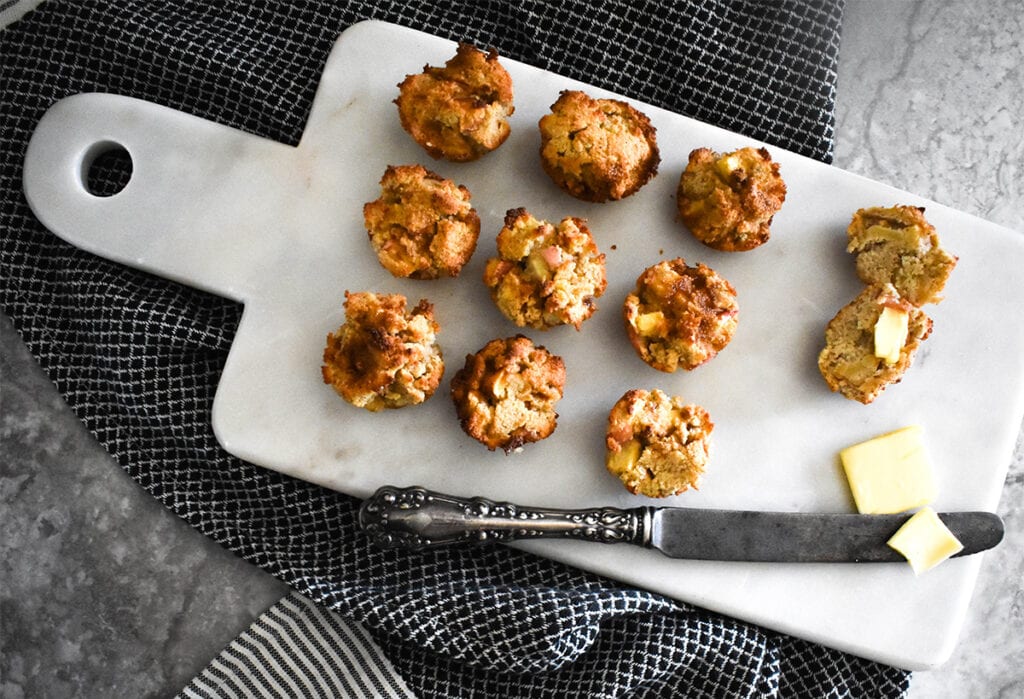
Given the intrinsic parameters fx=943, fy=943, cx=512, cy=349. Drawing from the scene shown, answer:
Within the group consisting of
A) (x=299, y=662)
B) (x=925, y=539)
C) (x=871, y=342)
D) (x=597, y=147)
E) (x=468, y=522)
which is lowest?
(x=299, y=662)

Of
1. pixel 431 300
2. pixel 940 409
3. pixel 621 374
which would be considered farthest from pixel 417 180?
pixel 940 409

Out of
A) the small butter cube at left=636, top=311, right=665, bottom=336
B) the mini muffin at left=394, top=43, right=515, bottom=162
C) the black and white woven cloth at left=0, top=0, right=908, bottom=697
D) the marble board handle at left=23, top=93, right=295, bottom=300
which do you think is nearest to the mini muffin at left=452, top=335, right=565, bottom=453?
the small butter cube at left=636, top=311, right=665, bottom=336

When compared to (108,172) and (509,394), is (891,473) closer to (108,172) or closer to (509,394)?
(509,394)

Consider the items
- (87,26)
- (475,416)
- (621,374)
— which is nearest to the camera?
(475,416)

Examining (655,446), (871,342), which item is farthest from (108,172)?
(871,342)

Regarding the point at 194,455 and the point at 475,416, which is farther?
the point at 194,455

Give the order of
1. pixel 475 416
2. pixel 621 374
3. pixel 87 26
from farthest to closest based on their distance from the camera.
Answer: pixel 87 26 < pixel 621 374 < pixel 475 416

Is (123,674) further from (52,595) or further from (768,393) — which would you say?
(768,393)

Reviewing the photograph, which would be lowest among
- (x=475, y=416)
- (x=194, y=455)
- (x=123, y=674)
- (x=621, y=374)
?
(x=123, y=674)
